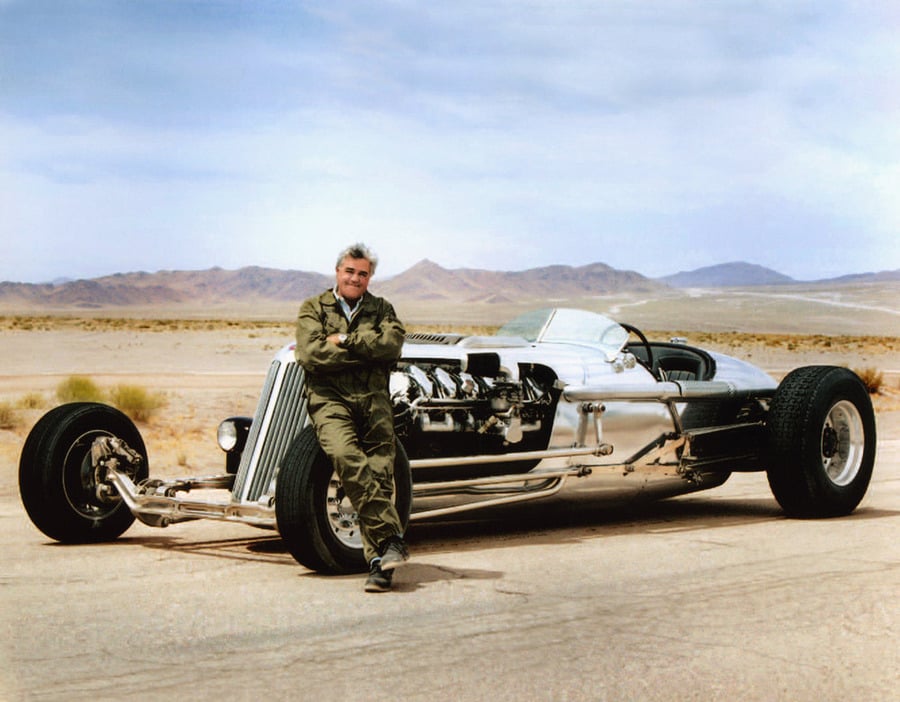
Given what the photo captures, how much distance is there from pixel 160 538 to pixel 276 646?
157 inches

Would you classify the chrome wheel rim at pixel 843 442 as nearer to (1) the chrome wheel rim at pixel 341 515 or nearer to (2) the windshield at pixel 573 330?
(2) the windshield at pixel 573 330

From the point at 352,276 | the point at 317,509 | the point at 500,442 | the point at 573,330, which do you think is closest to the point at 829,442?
the point at 573,330

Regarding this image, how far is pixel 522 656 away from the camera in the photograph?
6105 mm

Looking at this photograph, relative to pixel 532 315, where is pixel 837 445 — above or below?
below

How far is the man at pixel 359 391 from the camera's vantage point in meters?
7.64

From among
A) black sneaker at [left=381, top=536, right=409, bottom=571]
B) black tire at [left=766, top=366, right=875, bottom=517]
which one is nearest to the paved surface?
black sneaker at [left=381, top=536, right=409, bottom=571]

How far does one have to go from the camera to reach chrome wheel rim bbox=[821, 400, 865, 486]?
11.1 meters

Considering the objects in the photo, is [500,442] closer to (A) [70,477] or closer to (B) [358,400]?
(B) [358,400]

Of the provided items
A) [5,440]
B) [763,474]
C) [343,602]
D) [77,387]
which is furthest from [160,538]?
[77,387]

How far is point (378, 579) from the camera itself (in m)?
7.54

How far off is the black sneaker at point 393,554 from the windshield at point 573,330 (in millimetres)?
3434

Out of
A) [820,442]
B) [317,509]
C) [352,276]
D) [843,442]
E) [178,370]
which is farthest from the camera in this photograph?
[178,370]

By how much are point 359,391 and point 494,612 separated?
5.47 ft

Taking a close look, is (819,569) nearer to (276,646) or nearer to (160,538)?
(276,646)
